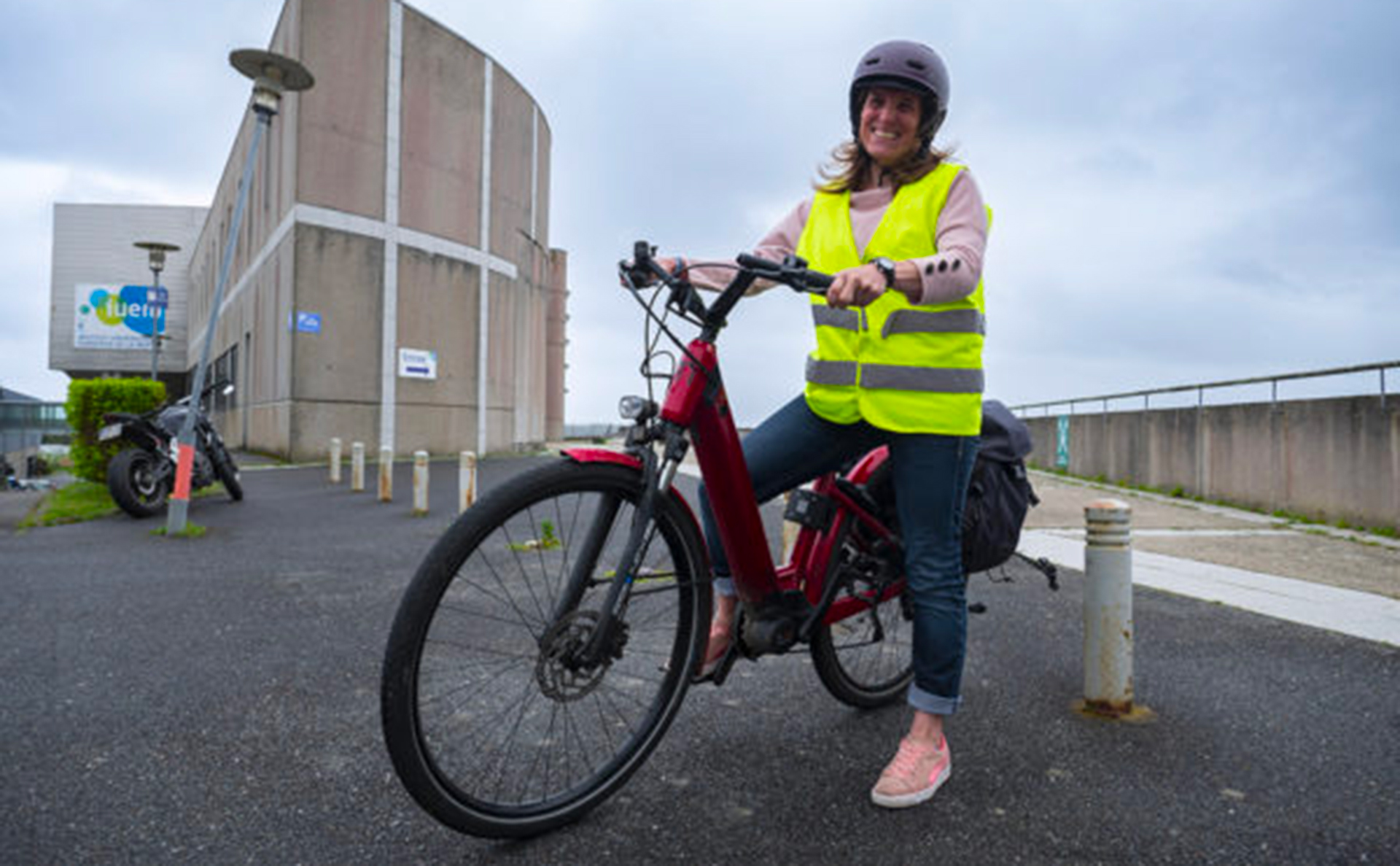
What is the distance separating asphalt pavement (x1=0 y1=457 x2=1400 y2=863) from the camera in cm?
209

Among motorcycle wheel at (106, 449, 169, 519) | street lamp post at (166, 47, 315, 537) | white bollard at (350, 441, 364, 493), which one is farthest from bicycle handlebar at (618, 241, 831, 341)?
white bollard at (350, 441, 364, 493)

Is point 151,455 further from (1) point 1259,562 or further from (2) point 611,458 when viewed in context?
(1) point 1259,562

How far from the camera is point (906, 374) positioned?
234 cm

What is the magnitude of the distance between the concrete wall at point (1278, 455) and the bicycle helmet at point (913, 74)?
Answer: 1056 cm

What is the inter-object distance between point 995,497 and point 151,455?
381 inches

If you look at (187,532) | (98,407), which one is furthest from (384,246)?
(187,532)

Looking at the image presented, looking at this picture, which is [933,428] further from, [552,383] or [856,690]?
[552,383]

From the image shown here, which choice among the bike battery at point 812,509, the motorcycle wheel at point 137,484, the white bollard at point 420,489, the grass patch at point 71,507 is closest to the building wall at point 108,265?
the grass patch at point 71,507

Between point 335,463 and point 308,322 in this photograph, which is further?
point 308,322

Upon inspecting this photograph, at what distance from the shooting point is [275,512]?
953 centimetres

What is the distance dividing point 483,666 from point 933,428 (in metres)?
2.31

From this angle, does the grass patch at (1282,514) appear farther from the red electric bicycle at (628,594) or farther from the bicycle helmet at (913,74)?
the bicycle helmet at (913,74)

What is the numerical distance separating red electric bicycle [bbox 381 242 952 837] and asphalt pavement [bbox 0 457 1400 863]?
0.20 metres

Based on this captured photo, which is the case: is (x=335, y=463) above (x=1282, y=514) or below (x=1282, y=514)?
above
